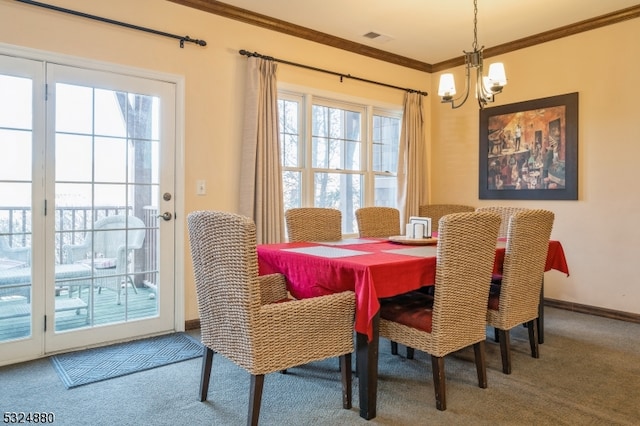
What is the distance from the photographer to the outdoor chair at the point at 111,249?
3.08 m

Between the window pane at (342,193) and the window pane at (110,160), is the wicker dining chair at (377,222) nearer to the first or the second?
the window pane at (342,193)

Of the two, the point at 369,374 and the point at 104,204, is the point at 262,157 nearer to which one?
the point at 104,204

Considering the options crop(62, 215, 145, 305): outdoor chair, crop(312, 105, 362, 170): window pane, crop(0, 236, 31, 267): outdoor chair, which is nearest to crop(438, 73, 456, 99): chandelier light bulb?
crop(312, 105, 362, 170): window pane

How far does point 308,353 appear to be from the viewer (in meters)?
2.01

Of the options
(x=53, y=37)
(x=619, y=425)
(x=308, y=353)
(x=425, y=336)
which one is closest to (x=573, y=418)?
(x=619, y=425)

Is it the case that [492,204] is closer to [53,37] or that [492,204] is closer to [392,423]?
Result: [392,423]

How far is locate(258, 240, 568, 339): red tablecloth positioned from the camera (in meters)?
2.02

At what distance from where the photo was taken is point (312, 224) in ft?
10.8

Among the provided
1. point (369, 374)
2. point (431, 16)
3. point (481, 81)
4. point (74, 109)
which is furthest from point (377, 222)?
point (74, 109)

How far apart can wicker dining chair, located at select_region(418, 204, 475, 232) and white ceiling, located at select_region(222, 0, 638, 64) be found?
1.68 meters

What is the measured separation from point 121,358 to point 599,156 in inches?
166

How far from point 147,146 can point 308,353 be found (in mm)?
2148

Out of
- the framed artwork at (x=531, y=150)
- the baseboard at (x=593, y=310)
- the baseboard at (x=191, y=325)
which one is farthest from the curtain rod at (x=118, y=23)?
the baseboard at (x=593, y=310)

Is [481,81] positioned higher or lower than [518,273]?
higher
